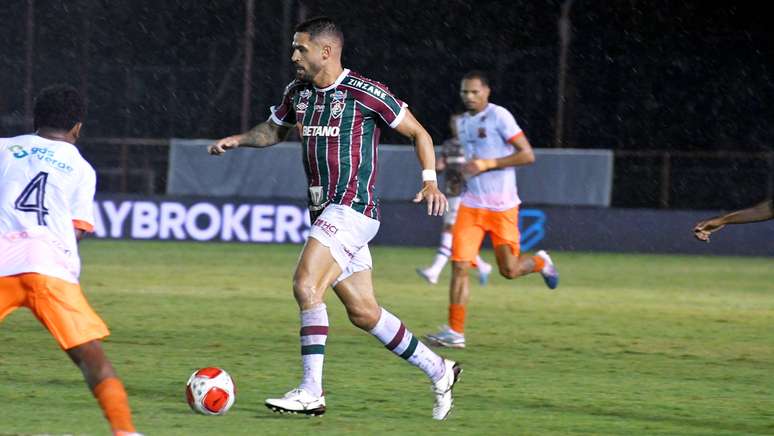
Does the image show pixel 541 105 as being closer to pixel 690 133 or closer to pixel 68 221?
pixel 690 133

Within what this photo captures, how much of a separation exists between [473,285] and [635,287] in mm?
2013

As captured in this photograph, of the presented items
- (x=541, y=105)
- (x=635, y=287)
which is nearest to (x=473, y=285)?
(x=635, y=287)

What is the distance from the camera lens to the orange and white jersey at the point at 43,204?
6113 mm

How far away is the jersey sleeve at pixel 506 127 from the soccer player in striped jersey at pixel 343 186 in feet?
11.7

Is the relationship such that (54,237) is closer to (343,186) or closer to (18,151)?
(18,151)

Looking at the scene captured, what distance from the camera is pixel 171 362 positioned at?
9555mm

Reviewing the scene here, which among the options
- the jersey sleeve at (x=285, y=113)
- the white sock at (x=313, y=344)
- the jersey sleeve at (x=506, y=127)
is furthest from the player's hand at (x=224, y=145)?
the jersey sleeve at (x=506, y=127)

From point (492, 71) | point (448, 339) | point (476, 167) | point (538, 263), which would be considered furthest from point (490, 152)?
point (492, 71)

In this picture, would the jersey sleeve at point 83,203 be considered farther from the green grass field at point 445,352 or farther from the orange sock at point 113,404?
the green grass field at point 445,352

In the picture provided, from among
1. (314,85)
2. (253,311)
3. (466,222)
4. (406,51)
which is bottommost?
(253,311)

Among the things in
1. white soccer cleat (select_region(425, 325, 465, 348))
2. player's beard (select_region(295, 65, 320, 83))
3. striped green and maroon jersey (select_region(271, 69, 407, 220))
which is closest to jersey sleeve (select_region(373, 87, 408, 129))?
striped green and maroon jersey (select_region(271, 69, 407, 220))

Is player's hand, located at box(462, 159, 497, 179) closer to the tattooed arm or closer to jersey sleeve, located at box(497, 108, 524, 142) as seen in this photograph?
jersey sleeve, located at box(497, 108, 524, 142)

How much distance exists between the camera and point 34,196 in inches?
242

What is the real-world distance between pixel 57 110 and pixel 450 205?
12939 mm
